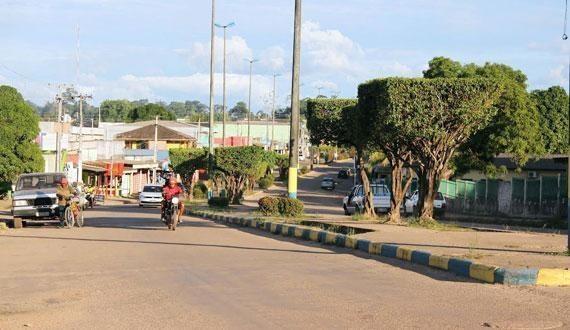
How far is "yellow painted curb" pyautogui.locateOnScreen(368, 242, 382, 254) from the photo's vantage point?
52.4 feet

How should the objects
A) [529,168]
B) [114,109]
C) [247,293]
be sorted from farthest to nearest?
[114,109] < [529,168] < [247,293]

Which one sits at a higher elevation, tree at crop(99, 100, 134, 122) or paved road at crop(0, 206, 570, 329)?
tree at crop(99, 100, 134, 122)

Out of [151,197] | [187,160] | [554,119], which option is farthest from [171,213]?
[554,119]

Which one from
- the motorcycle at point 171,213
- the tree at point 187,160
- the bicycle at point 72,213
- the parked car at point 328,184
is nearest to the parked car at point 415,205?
the motorcycle at point 171,213

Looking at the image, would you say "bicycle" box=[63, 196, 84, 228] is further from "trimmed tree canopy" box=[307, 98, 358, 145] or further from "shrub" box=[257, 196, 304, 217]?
"trimmed tree canopy" box=[307, 98, 358, 145]

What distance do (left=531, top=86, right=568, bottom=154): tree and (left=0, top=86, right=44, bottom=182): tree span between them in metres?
38.6

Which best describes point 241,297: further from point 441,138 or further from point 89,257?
point 441,138

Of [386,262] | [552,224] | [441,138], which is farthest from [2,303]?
[552,224]

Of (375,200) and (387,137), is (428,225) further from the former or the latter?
(375,200)

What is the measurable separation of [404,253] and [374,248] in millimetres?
1601

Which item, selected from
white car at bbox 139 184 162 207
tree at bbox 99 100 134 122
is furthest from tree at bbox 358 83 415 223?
tree at bbox 99 100 134 122

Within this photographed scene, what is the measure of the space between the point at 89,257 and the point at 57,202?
11.7 metres

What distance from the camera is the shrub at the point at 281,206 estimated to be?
28641mm

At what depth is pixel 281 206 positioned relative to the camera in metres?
29.2
